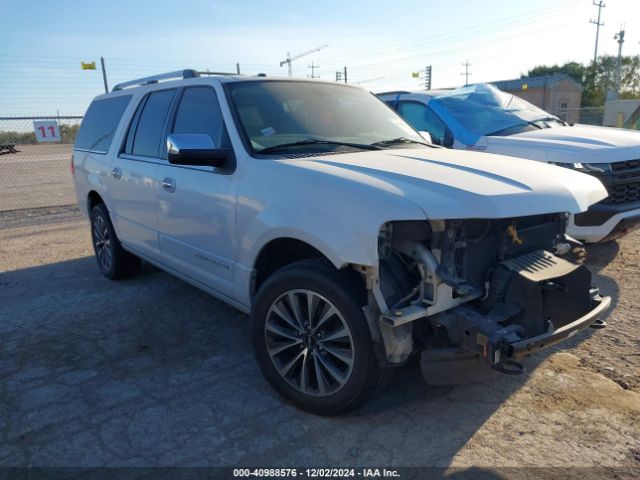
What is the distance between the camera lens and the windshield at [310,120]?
136 inches

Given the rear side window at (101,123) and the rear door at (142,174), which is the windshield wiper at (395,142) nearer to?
the rear door at (142,174)

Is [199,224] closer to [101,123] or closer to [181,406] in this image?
[181,406]

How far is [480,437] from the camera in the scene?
2.73 meters

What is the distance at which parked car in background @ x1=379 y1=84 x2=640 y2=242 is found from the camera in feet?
16.4

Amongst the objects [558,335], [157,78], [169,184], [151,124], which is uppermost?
[157,78]

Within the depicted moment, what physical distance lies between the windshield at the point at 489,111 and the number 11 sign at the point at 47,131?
32.3 feet

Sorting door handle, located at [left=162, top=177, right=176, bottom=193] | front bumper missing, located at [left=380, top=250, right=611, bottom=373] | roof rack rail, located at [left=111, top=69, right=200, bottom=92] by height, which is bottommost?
front bumper missing, located at [left=380, top=250, right=611, bottom=373]

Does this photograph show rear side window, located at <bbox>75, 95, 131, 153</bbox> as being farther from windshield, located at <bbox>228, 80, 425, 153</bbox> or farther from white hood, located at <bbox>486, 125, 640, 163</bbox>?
white hood, located at <bbox>486, 125, 640, 163</bbox>

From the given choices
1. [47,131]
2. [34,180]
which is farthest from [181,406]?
[34,180]

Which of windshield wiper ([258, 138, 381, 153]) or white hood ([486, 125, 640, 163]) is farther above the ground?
windshield wiper ([258, 138, 381, 153])

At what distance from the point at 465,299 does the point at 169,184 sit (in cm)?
243

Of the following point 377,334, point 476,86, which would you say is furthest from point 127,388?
point 476,86

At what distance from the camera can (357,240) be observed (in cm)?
250

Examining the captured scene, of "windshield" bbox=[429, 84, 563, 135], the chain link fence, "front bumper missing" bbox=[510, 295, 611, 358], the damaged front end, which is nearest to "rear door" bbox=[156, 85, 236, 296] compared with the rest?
the damaged front end
